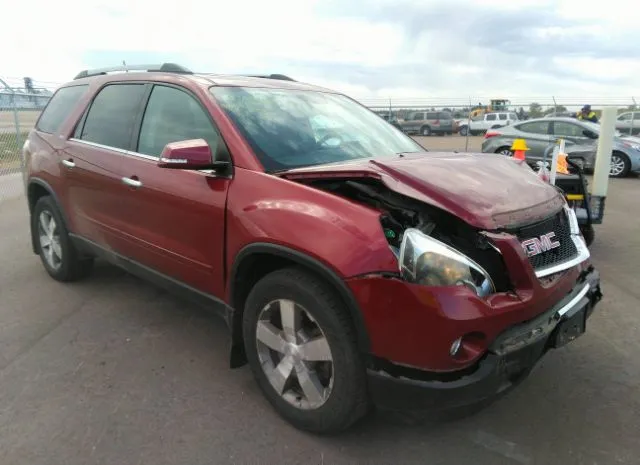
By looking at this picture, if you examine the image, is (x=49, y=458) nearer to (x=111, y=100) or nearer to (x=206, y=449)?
(x=206, y=449)

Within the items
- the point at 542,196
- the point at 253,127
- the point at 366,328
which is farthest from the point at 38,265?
the point at 542,196

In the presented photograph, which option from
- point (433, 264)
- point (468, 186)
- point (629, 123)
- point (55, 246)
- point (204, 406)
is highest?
point (468, 186)

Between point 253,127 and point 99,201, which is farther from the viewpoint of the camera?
point 99,201

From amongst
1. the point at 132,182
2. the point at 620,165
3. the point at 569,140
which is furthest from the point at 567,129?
the point at 132,182

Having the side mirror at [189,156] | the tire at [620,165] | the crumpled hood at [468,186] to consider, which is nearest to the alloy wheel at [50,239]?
the side mirror at [189,156]

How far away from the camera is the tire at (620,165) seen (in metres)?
13.3

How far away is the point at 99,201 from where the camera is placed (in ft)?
13.4

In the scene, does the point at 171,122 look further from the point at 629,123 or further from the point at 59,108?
the point at 629,123

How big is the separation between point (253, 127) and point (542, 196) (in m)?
1.68

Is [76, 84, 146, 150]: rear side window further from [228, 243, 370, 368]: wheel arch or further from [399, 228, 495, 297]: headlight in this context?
[399, 228, 495, 297]: headlight

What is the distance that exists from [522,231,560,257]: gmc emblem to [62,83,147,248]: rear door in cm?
272

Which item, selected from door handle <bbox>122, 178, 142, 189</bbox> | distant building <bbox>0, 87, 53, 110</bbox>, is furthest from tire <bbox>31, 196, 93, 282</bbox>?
distant building <bbox>0, 87, 53, 110</bbox>

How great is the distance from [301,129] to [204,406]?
1.77 metres

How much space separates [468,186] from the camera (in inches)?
103
